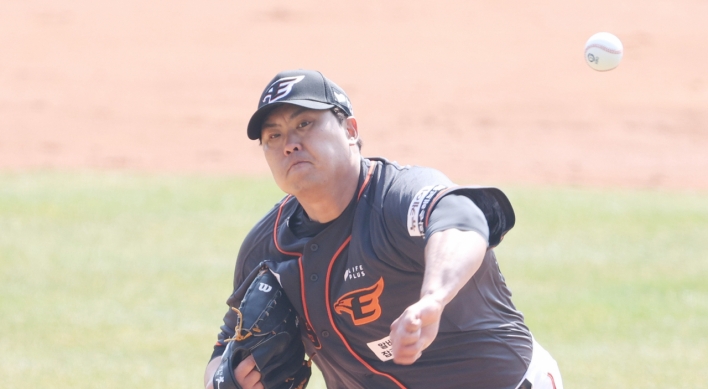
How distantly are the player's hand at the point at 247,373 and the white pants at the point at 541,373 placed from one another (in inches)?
34.9

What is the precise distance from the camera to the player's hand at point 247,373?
10.8 feet

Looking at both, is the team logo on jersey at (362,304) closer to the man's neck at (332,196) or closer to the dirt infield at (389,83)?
the man's neck at (332,196)

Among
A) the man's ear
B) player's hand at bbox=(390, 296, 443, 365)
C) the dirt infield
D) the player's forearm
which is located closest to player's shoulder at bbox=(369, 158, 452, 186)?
the man's ear

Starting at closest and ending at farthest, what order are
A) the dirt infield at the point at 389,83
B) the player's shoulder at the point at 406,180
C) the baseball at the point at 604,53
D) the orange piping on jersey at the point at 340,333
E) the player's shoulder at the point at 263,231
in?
the player's shoulder at the point at 406,180, the orange piping on jersey at the point at 340,333, the player's shoulder at the point at 263,231, the baseball at the point at 604,53, the dirt infield at the point at 389,83

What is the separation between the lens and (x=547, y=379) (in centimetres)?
328

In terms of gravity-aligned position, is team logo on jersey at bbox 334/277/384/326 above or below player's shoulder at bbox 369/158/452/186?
below

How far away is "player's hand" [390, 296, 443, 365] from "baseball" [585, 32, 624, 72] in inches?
107

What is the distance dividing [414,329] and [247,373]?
1.17 m

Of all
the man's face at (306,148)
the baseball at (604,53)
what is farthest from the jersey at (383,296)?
the baseball at (604,53)

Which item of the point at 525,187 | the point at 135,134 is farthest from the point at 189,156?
the point at 525,187

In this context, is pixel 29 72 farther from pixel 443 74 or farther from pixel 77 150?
pixel 443 74

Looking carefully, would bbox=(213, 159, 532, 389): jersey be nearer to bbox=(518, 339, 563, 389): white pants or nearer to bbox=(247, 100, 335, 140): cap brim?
bbox=(518, 339, 563, 389): white pants

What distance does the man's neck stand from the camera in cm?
315

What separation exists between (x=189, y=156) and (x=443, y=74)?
5.67 metres
